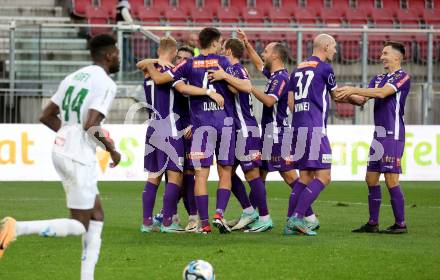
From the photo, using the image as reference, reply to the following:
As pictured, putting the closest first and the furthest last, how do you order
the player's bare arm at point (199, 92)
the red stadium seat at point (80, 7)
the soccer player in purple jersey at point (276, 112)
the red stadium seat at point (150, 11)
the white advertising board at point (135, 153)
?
the player's bare arm at point (199, 92) → the soccer player in purple jersey at point (276, 112) → the white advertising board at point (135, 153) → the red stadium seat at point (80, 7) → the red stadium seat at point (150, 11)

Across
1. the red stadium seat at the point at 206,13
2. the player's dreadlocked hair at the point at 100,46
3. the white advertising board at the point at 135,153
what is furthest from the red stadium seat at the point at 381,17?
the player's dreadlocked hair at the point at 100,46

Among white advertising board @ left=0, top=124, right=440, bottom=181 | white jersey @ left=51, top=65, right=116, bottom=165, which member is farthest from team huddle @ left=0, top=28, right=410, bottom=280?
white advertising board @ left=0, top=124, right=440, bottom=181

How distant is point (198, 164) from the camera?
428 inches

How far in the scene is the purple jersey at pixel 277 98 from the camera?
11312mm

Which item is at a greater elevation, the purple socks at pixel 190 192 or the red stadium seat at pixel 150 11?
the red stadium seat at pixel 150 11

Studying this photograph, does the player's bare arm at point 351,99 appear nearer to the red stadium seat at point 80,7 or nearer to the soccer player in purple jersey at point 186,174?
the soccer player in purple jersey at point 186,174

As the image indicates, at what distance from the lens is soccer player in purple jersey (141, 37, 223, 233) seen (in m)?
11.1

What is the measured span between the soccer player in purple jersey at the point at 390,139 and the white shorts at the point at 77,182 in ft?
15.4

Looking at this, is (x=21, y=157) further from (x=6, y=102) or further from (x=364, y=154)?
(x=364, y=154)

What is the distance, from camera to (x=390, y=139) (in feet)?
36.8

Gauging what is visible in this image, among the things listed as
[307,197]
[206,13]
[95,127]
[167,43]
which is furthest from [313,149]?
[206,13]

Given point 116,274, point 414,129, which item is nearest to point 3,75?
point 414,129

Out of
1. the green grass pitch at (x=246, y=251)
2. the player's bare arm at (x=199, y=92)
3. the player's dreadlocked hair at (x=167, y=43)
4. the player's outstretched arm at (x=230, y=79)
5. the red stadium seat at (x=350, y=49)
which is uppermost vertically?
the red stadium seat at (x=350, y=49)

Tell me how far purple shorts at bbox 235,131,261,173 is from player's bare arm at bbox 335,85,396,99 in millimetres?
1119
